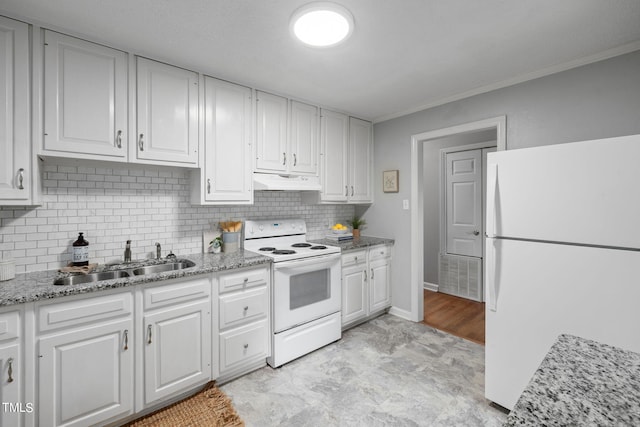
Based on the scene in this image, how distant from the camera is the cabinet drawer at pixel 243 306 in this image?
2.18 meters

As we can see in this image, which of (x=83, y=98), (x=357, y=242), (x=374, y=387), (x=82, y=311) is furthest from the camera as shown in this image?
(x=357, y=242)

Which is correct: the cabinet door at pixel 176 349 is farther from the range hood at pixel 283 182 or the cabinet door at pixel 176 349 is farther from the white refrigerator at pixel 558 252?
the white refrigerator at pixel 558 252

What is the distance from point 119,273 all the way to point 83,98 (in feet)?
3.86

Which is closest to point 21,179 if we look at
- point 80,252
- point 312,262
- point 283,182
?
point 80,252

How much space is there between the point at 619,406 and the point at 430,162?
4.42 meters

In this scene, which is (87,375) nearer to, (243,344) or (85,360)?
(85,360)

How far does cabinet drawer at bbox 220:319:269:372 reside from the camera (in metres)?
2.19

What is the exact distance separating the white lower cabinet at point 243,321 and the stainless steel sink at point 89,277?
0.69m

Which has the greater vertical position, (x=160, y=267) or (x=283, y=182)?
(x=283, y=182)

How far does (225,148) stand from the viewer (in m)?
2.48

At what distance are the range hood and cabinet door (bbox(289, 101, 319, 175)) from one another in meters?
0.10

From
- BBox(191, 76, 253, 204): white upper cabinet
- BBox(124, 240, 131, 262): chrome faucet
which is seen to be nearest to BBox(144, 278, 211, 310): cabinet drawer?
BBox(124, 240, 131, 262): chrome faucet

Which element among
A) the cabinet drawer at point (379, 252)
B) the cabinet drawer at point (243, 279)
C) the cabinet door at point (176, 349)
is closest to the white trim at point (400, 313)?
the cabinet drawer at point (379, 252)

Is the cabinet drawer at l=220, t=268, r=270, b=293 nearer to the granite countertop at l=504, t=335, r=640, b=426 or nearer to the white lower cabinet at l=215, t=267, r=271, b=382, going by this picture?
the white lower cabinet at l=215, t=267, r=271, b=382
